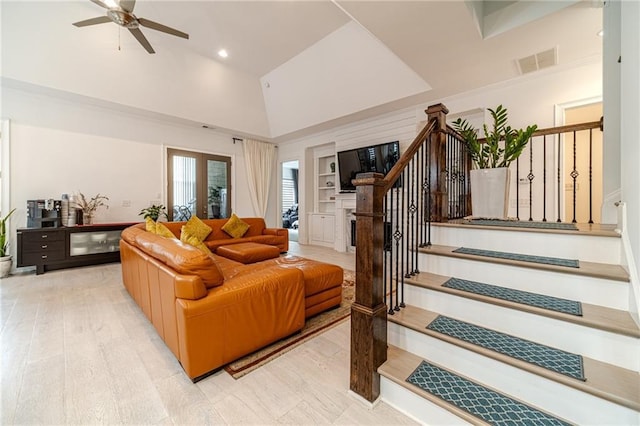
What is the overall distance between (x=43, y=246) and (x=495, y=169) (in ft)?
21.3

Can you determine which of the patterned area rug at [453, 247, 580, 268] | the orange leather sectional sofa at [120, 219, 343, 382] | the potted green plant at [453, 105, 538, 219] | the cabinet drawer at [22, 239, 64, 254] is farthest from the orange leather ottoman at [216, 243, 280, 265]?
the potted green plant at [453, 105, 538, 219]

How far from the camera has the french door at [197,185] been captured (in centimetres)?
603

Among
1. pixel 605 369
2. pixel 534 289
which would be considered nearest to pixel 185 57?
pixel 534 289

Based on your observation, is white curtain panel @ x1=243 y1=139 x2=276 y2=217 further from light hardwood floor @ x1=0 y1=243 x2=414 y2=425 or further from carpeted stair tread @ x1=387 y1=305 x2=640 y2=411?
carpeted stair tread @ x1=387 y1=305 x2=640 y2=411

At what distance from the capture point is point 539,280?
1578 millimetres

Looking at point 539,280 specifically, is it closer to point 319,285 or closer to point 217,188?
point 319,285

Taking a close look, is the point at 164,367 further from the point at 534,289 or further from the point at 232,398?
the point at 534,289

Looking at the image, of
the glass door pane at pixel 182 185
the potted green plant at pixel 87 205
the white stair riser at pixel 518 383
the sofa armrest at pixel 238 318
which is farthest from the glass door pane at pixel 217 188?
the white stair riser at pixel 518 383

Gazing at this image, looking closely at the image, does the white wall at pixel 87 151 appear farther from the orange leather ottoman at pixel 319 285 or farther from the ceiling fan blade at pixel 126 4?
the orange leather ottoman at pixel 319 285

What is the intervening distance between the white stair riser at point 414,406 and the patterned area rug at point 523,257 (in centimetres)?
107

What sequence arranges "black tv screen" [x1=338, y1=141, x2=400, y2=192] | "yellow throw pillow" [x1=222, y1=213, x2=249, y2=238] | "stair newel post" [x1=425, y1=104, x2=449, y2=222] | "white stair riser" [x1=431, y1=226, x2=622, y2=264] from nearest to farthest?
"white stair riser" [x1=431, y1=226, x2=622, y2=264], "stair newel post" [x1=425, y1=104, x2=449, y2=222], "black tv screen" [x1=338, y1=141, x2=400, y2=192], "yellow throw pillow" [x1=222, y1=213, x2=249, y2=238]

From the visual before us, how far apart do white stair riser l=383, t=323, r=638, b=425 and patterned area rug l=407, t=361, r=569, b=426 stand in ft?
0.13

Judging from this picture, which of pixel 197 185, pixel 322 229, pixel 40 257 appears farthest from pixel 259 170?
pixel 40 257

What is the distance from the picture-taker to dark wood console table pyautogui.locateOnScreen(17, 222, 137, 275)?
3.99 meters
